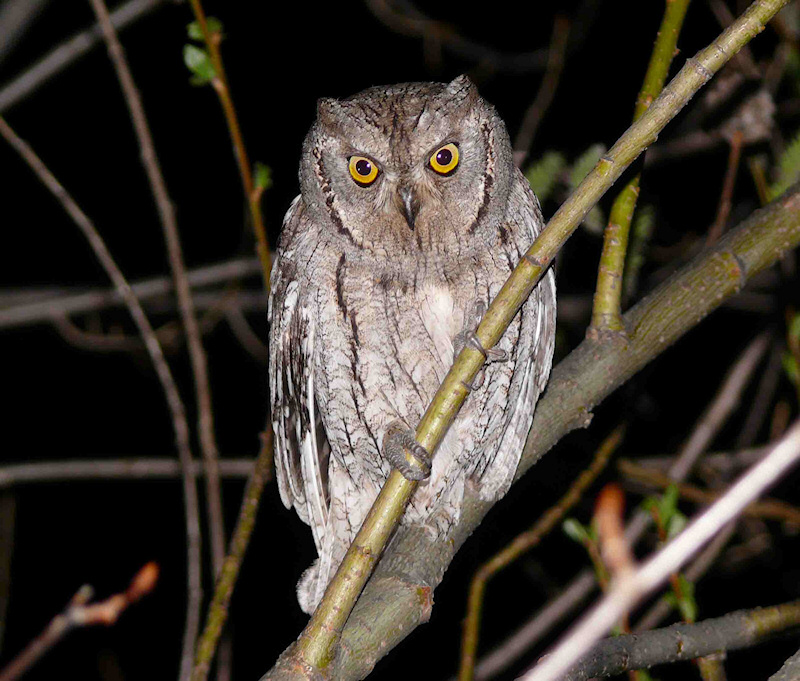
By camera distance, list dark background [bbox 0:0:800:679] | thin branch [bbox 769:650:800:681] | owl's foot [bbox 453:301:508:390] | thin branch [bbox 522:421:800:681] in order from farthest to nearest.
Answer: dark background [bbox 0:0:800:679] → owl's foot [bbox 453:301:508:390] → thin branch [bbox 769:650:800:681] → thin branch [bbox 522:421:800:681]

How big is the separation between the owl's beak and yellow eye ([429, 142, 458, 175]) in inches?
3.5

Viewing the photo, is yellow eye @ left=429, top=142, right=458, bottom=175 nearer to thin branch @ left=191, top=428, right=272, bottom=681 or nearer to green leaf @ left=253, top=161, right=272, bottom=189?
green leaf @ left=253, top=161, right=272, bottom=189

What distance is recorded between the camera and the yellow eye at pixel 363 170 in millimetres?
1959

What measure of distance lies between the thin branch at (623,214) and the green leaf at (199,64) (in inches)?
32.3

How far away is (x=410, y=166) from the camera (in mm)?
1909

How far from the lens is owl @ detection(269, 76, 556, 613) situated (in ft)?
6.36

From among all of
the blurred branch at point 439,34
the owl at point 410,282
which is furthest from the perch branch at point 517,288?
the blurred branch at point 439,34

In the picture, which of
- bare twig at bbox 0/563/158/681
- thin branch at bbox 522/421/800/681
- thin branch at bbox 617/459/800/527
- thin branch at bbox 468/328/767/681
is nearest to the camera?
thin branch at bbox 522/421/800/681

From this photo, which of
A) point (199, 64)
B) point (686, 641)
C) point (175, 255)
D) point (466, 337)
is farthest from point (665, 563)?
point (175, 255)

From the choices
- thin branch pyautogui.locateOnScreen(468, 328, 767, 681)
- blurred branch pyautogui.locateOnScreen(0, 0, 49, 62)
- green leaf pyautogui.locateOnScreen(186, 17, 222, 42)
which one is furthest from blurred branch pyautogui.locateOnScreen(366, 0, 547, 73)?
green leaf pyautogui.locateOnScreen(186, 17, 222, 42)

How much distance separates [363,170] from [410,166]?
123 millimetres

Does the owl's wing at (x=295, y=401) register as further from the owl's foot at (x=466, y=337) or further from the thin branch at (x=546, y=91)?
the thin branch at (x=546, y=91)

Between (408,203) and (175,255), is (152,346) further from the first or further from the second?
(408,203)

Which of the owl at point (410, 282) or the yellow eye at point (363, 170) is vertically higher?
the yellow eye at point (363, 170)
